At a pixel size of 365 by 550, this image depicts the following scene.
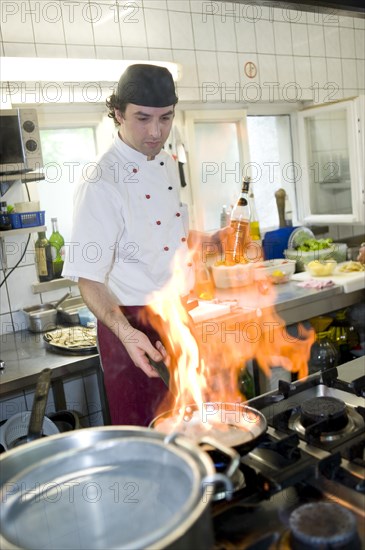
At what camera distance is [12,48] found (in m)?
2.59

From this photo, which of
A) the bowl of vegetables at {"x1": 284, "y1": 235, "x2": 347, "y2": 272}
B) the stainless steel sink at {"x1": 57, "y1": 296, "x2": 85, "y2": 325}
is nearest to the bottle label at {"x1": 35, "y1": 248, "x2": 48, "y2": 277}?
the stainless steel sink at {"x1": 57, "y1": 296, "x2": 85, "y2": 325}

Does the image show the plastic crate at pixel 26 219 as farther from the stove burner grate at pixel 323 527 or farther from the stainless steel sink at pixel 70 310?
the stove burner grate at pixel 323 527

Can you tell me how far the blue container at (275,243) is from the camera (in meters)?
3.57

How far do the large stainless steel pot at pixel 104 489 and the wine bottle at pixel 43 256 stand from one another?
2.11 metres

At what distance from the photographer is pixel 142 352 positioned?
4.46 feet

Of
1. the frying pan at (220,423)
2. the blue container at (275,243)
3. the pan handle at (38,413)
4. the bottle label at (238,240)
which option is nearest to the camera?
the frying pan at (220,423)

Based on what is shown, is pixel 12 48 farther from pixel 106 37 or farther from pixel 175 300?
pixel 175 300

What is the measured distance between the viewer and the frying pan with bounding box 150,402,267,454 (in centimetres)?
90

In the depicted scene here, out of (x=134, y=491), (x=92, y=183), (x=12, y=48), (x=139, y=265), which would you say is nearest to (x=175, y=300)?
(x=139, y=265)

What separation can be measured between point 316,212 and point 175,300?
2.25 metres

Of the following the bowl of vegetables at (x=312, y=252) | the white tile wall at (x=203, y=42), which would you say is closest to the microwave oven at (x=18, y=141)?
the white tile wall at (x=203, y=42)

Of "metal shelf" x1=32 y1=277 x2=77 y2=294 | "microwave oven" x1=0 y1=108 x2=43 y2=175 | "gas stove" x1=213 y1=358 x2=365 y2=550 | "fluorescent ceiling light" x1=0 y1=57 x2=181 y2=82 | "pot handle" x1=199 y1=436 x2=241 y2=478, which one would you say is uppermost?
"fluorescent ceiling light" x1=0 y1=57 x2=181 y2=82

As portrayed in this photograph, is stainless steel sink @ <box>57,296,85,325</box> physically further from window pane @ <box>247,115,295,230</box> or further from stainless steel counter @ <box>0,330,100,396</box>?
window pane @ <box>247,115,295,230</box>

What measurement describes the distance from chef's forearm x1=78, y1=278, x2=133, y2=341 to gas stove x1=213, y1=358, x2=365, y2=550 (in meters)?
0.67
